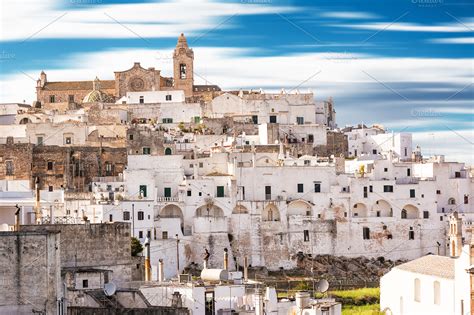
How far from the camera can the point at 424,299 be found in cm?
2711

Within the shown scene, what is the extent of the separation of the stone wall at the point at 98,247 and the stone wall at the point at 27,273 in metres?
5.74

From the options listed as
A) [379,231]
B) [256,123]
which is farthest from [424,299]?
[256,123]

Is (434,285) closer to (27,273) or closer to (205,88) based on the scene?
(27,273)

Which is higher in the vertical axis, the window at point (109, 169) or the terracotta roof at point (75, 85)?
the terracotta roof at point (75, 85)

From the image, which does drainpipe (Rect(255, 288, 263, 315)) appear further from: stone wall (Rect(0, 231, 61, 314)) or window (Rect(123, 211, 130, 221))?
window (Rect(123, 211, 130, 221))

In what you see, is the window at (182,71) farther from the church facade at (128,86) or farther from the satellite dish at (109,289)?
the satellite dish at (109,289)

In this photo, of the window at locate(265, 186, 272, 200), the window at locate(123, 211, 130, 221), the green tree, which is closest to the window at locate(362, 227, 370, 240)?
the window at locate(265, 186, 272, 200)

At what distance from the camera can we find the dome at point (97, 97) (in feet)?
184

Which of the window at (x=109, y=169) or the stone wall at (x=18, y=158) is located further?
the window at (x=109, y=169)

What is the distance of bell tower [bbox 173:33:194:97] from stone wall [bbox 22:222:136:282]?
33868 millimetres

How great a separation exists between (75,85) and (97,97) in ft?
11.3

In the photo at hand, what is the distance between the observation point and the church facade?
2259 inches

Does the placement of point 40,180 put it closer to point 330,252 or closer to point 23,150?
point 23,150

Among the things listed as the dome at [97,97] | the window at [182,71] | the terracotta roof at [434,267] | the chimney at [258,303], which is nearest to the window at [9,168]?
the dome at [97,97]
